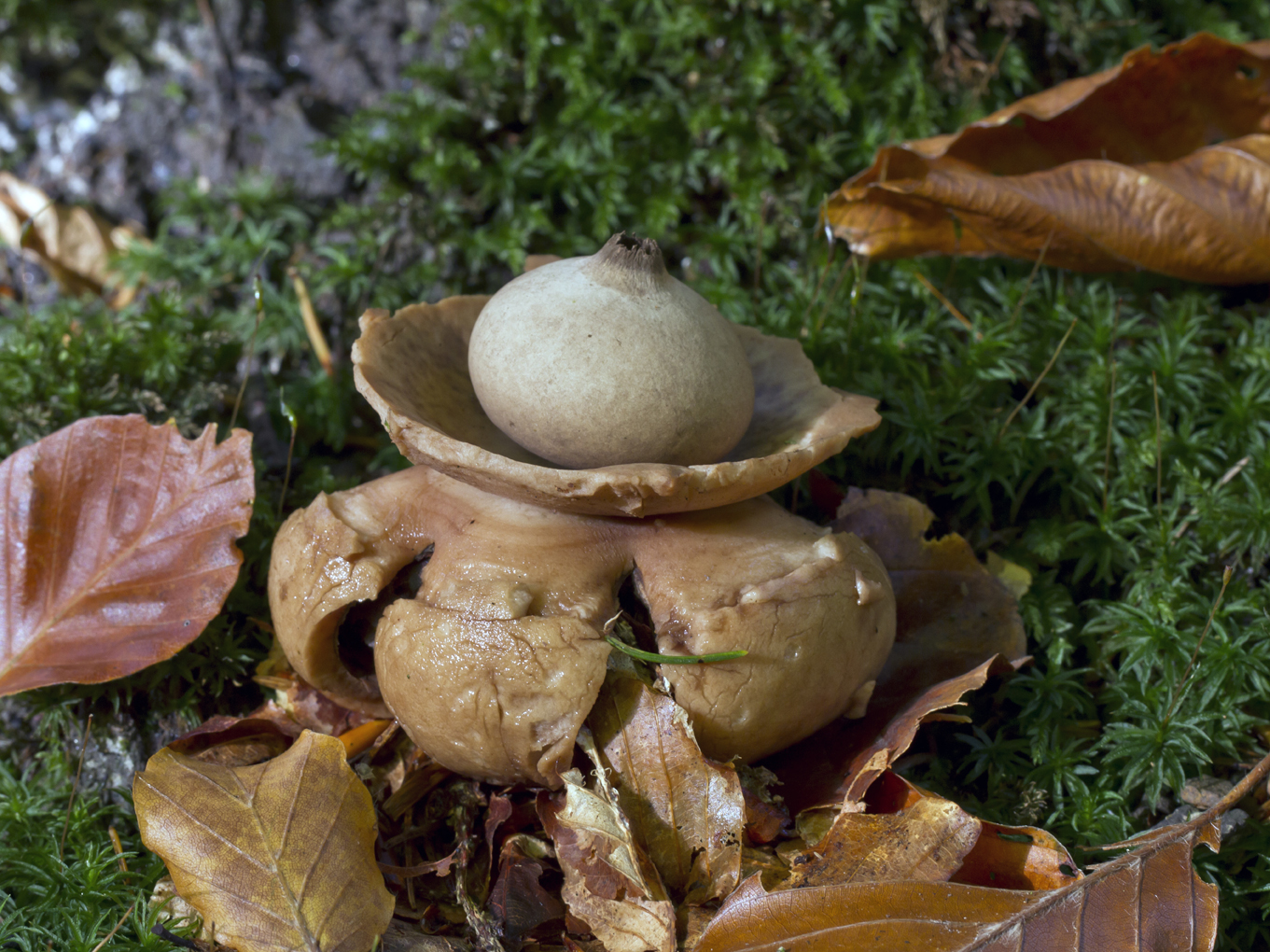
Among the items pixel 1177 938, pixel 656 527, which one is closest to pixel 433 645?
pixel 656 527

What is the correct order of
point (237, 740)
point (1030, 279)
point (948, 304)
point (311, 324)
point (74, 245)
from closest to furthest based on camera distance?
point (237, 740), point (1030, 279), point (948, 304), point (311, 324), point (74, 245)

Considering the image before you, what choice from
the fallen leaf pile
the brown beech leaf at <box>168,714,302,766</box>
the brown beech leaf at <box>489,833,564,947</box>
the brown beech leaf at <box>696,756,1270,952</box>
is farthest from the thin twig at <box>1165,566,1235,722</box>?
the brown beech leaf at <box>168,714,302,766</box>

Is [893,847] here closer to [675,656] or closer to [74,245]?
[675,656]

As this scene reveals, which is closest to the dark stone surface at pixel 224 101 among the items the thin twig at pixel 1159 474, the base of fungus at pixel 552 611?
the base of fungus at pixel 552 611

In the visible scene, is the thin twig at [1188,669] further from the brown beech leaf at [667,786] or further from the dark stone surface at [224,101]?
the dark stone surface at [224,101]

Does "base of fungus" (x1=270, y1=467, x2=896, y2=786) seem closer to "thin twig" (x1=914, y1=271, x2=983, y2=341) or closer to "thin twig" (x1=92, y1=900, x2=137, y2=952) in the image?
"thin twig" (x1=92, y1=900, x2=137, y2=952)

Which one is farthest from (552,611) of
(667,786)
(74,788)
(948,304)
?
(948,304)

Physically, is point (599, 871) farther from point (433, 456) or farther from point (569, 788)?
point (433, 456)
